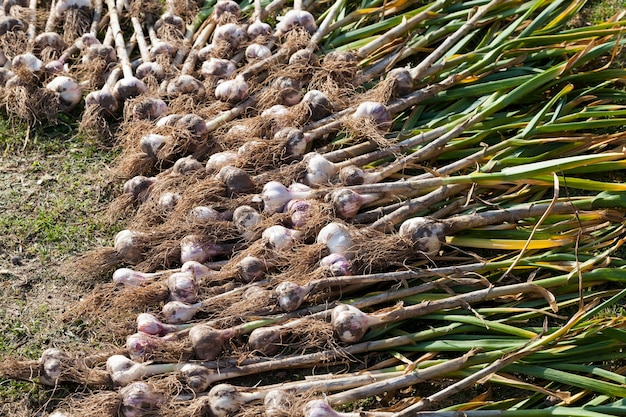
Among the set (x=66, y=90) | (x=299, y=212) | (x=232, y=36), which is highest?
(x=232, y=36)

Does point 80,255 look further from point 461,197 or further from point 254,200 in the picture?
point 461,197

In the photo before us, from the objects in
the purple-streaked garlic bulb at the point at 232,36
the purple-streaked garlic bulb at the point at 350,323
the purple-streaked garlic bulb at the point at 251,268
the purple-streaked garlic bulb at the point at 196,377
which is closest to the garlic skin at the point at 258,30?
the purple-streaked garlic bulb at the point at 232,36

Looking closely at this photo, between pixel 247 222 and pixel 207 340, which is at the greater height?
pixel 247 222

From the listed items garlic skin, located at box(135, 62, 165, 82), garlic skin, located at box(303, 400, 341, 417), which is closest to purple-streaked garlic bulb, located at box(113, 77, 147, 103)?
garlic skin, located at box(135, 62, 165, 82)

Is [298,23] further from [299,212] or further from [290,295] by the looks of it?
[290,295]

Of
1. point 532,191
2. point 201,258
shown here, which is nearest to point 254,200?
point 201,258

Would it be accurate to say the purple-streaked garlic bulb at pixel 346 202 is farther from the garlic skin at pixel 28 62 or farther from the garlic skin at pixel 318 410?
the garlic skin at pixel 28 62

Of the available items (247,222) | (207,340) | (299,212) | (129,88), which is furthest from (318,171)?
(129,88)
